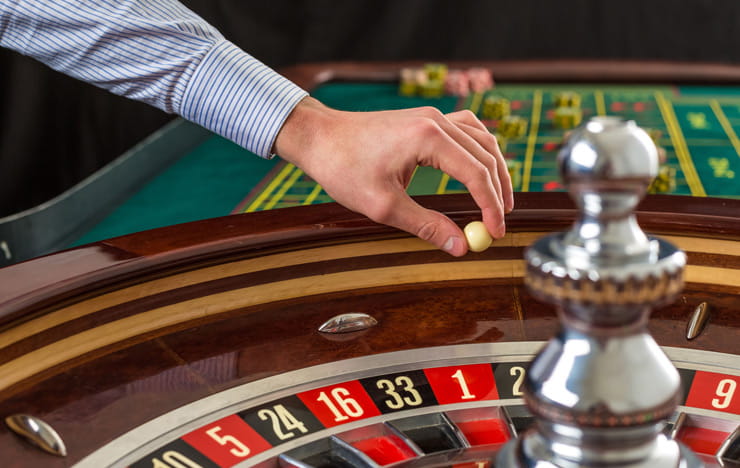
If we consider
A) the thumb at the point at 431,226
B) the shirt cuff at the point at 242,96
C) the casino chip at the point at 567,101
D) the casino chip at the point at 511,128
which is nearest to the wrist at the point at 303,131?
the shirt cuff at the point at 242,96

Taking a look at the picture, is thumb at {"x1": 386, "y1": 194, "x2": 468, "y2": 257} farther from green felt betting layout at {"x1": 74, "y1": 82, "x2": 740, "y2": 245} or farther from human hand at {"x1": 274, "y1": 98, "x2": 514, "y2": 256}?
green felt betting layout at {"x1": 74, "y1": 82, "x2": 740, "y2": 245}

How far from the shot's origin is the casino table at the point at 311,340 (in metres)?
0.98

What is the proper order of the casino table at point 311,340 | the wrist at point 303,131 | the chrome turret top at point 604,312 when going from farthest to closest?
1. the wrist at point 303,131
2. the casino table at point 311,340
3. the chrome turret top at point 604,312

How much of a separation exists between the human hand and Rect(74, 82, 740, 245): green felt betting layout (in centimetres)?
80

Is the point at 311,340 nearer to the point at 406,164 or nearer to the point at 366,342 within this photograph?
the point at 366,342

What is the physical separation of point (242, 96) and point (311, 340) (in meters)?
0.52

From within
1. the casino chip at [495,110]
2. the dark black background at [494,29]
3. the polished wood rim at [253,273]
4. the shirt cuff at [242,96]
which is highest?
the dark black background at [494,29]

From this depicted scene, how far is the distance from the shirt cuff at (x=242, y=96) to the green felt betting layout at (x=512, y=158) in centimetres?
56

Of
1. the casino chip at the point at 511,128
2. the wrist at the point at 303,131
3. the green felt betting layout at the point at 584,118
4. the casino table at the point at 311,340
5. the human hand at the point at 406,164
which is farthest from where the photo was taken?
the casino chip at the point at 511,128

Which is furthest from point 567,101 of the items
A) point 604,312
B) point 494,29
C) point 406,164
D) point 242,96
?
point 494,29

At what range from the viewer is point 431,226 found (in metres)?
1.26

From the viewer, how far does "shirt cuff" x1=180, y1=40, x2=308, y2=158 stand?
1466 millimetres

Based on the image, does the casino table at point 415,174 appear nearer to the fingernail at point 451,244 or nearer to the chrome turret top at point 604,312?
the fingernail at point 451,244

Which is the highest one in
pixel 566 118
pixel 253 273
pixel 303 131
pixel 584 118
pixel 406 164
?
pixel 584 118
